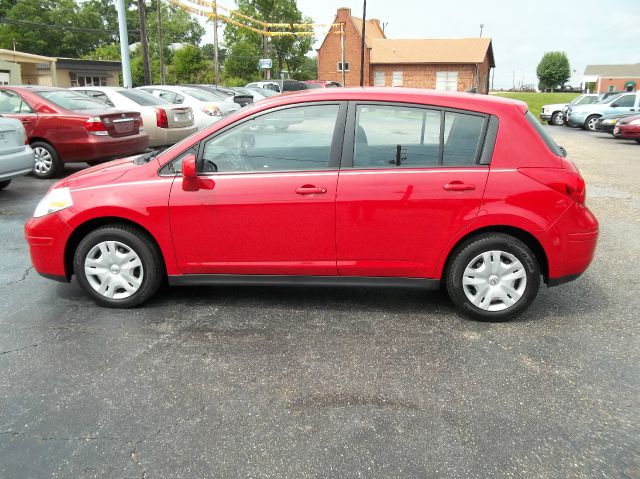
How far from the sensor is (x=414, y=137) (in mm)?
4043

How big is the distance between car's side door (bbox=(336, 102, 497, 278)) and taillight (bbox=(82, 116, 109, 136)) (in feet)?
23.5

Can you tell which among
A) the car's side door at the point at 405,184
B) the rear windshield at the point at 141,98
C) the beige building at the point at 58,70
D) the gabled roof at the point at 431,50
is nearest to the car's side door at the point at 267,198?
the car's side door at the point at 405,184

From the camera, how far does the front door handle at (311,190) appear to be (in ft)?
13.1

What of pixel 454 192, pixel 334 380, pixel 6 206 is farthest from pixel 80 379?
pixel 6 206

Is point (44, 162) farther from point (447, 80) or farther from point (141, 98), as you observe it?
point (447, 80)

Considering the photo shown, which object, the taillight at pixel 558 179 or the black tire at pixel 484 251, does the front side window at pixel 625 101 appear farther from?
the black tire at pixel 484 251

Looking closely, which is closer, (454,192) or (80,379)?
(80,379)

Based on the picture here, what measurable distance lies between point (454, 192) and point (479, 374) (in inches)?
49.8

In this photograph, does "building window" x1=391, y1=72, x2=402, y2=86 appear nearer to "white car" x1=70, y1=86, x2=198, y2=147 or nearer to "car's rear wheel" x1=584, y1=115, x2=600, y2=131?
"car's rear wheel" x1=584, y1=115, x2=600, y2=131

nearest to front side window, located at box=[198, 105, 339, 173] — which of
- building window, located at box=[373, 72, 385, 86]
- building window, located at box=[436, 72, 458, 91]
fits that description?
building window, located at box=[436, 72, 458, 91]

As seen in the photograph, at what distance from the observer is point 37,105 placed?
10.1 metres

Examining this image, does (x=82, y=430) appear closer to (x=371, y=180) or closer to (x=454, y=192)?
(x=371, y=180)

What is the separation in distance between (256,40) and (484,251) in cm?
6626

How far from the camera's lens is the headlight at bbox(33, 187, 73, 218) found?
4332 mm
